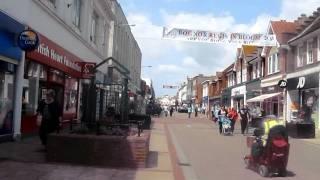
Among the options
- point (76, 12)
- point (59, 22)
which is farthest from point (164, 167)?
point (76, 12)

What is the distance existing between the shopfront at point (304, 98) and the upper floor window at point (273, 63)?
5.12 metres

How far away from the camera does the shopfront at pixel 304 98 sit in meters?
33.6

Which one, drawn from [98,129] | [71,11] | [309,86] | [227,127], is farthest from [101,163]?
[309,86]

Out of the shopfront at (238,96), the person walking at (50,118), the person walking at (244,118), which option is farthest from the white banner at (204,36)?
the shopfront at (238,96)

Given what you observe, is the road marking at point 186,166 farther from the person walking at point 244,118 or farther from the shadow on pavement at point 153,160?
the person walking at point 244,118

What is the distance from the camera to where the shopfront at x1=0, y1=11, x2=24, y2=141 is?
1554 centimetres

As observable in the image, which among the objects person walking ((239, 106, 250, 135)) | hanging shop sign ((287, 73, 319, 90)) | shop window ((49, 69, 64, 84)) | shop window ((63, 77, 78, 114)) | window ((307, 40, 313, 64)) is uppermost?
window ((307, 40, 313, 64))

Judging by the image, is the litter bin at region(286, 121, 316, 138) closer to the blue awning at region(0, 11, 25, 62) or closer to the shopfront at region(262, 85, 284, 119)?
the shopfront at region(262, 85, 284, 119)

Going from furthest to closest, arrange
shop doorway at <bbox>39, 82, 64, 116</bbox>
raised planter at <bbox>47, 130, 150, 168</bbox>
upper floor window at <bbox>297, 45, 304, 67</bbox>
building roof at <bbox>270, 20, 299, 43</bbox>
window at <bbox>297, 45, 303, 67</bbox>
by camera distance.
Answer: building roof at <bbox>270, 20, 299, 43</bbox> → window at <bbox>297, 45, 303, 67</bbox> → upper floor window at <bbox>297, 45, 304, 67</bbox> → shop doorway at <bbox>39, 82, 64, 116</bbox> → raised planter at <bbox>47, 130, 150, 168</bbox>

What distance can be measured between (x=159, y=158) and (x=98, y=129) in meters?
2.69

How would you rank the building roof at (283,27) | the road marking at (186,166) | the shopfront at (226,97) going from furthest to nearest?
the shopfront at (226,97)
the building roof at (283,27)
the road marking at (186,166)

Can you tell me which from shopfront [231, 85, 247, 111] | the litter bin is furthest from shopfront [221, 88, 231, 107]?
the litter bin

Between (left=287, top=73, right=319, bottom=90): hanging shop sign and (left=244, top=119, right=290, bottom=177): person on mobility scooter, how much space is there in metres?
21.0

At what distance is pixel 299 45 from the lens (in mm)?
37969
